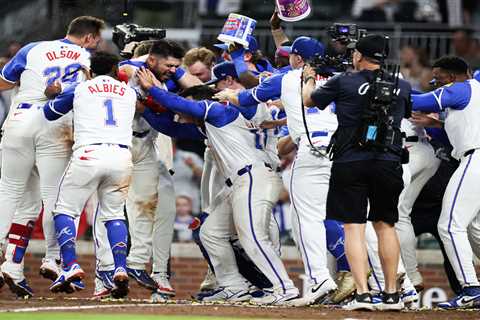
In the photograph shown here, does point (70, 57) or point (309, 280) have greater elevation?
point (70, 57)

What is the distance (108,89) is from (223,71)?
1.45 m

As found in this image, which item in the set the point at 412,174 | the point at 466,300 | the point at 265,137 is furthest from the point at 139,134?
the point at 466,300

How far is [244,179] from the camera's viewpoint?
12578 millimetres

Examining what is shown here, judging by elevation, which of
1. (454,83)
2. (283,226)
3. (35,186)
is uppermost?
(454,83)

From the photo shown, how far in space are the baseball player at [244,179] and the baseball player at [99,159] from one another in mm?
467

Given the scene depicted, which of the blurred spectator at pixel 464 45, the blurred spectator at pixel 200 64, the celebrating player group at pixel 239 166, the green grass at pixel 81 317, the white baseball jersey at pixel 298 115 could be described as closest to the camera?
the green grass at pixel 81 317

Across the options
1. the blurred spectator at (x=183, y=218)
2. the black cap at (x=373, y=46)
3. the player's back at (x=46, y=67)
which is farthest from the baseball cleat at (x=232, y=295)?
the blurred spectator at (x=183, y=218)

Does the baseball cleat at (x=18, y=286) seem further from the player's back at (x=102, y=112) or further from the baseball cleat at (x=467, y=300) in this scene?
the baseball cleat at (x=467, y=300)

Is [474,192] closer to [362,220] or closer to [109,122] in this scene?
[362,220]

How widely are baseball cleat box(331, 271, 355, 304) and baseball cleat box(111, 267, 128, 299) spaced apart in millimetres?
1960

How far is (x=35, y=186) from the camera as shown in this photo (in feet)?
42.9

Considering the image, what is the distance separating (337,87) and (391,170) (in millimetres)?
794

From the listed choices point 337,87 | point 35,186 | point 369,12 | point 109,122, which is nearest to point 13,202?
point 35,186

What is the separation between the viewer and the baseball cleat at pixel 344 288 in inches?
499
